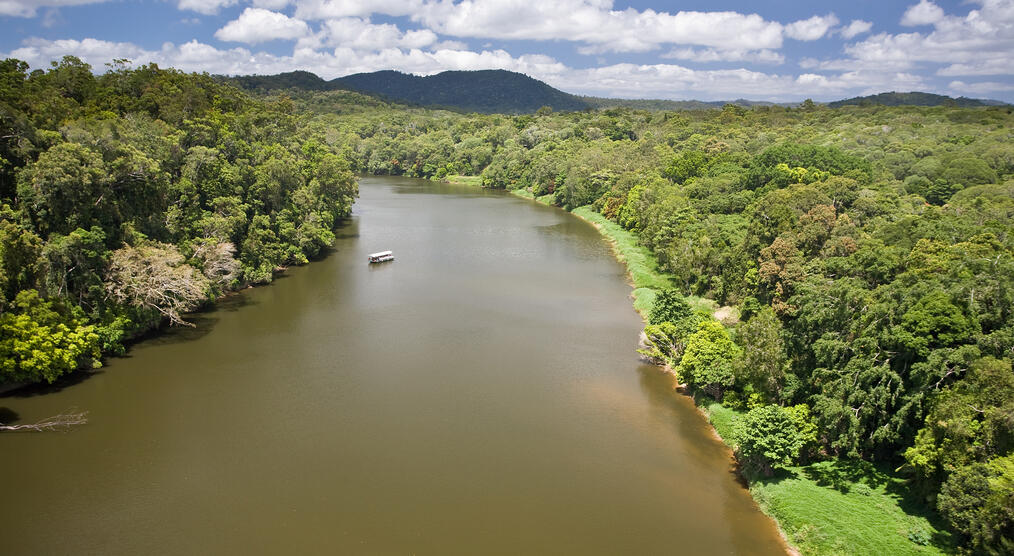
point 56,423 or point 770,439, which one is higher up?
point 770,439

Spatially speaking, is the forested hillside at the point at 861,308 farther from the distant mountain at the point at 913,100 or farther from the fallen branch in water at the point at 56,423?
the distant mountain at the point at 913,100

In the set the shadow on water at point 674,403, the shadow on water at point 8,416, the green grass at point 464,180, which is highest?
the green grass at point 464,180

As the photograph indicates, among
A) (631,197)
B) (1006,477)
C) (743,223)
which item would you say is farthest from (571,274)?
(1006,477)

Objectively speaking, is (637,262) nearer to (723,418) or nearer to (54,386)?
(723,418)

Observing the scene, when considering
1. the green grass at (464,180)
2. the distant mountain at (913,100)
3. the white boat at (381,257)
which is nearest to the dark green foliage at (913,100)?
the distant mountain at (913,100)

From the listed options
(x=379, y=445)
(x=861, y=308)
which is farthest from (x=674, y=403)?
(x=379, y=445)

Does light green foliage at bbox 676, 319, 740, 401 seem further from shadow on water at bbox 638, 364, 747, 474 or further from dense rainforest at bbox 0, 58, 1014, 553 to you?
shadow on water at bbox 638, 364, 747, 474
